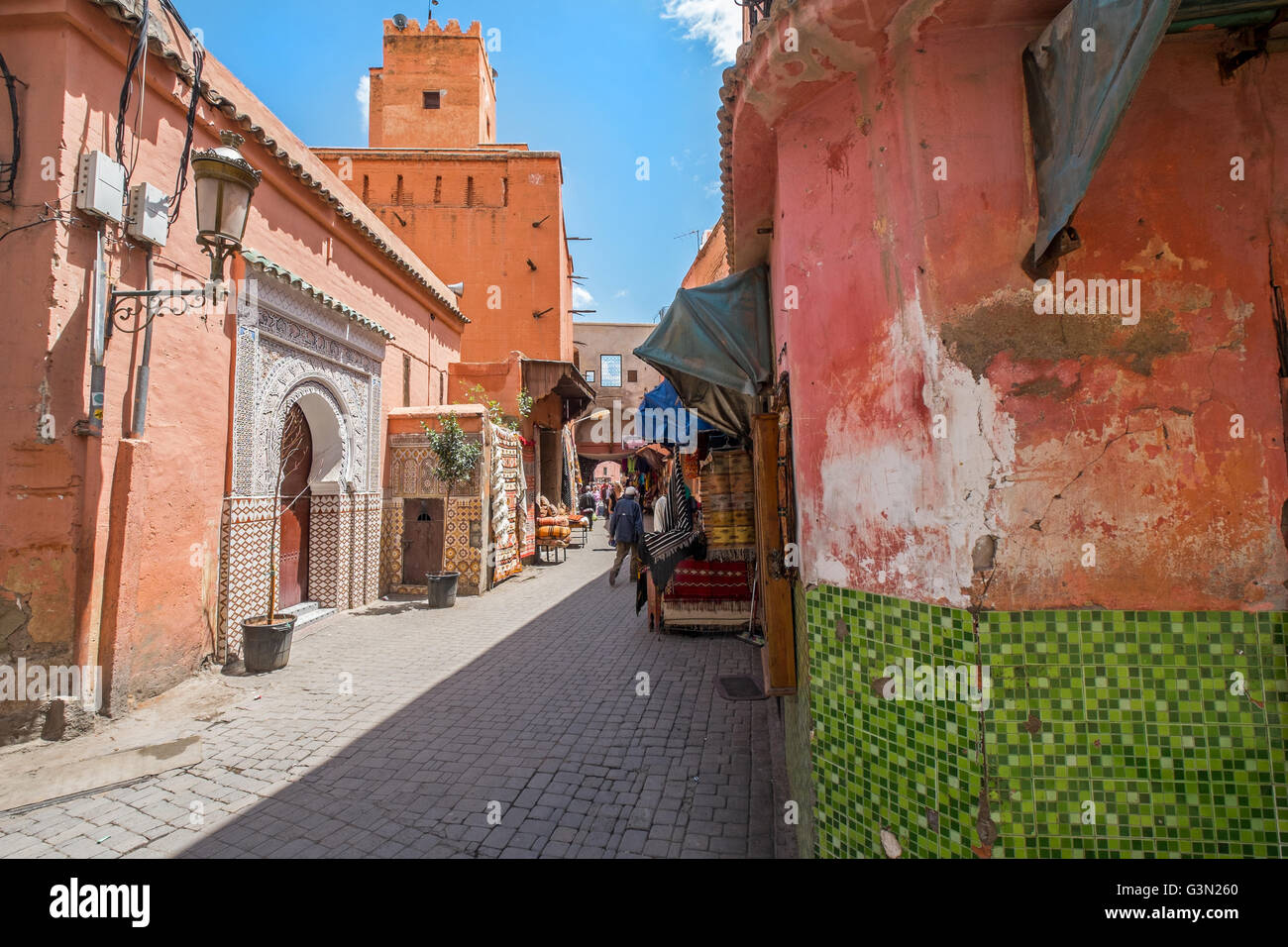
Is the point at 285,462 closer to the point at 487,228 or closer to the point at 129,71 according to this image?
the point at 129,71

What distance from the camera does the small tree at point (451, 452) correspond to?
398 inches

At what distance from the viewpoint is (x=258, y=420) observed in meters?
6.80

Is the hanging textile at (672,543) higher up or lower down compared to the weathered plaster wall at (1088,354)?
lower down

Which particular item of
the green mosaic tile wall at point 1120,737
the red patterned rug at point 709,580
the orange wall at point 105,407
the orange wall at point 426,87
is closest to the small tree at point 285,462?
the orange wall at point 105,407

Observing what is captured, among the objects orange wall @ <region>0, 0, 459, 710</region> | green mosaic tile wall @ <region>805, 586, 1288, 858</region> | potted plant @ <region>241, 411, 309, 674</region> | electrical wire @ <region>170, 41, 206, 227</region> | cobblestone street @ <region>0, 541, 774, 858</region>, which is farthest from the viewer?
potted plant @ <region>241, 411, 309, 674</region>

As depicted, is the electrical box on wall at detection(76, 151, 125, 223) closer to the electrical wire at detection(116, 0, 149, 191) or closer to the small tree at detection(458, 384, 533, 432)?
the electrical wire at detection(116, 0, 149, 191)

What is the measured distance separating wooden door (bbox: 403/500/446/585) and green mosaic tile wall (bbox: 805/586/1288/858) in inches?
385

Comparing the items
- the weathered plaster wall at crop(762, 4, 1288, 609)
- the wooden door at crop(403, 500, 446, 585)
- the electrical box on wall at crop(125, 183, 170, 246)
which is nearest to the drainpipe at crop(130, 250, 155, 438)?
the electrical box on wall at crop(125, 183, 170, 246)

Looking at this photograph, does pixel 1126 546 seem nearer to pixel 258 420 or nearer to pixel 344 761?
pixel 344 761

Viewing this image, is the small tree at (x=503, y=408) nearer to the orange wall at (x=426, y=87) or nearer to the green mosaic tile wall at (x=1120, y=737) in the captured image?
the green mosaic tile wall at (x=1120, y=737)

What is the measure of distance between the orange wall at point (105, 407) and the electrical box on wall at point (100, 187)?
0.09 meters

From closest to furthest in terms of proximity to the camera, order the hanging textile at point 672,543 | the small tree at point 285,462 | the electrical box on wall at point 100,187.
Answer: the electrical box on wall at point 100,187 < the hanging textile at point 672,543 < the small tree at point 285,462

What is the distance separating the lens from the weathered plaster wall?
1.87 m
